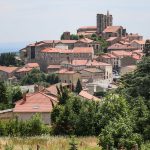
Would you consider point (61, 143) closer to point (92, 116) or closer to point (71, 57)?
point (92, 116)

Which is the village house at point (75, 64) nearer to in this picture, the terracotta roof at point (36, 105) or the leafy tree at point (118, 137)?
the terracotta roof at point (36, 105)

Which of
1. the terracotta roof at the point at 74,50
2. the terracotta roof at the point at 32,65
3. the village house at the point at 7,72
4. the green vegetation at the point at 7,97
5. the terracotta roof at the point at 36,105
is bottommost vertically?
the village house at the point at 7,72

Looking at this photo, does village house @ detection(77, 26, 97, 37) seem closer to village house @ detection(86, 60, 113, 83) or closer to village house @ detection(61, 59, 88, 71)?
village house @ detection(61, 59, 88, 71)

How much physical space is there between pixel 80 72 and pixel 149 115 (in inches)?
2754

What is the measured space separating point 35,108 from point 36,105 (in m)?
0.52

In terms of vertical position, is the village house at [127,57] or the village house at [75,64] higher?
the village house at [127,57]

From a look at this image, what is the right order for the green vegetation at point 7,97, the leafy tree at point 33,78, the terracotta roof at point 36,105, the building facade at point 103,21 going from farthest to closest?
the building facade at point 103,21 < the leafy tree at point 33,78 < the green vegetation at point 7,97 < the terracotta roof at point 36,105

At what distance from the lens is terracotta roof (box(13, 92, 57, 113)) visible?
42094mm

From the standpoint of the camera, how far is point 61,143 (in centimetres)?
2175

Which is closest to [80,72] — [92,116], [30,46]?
[30,46]

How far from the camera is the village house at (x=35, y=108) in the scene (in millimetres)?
41500

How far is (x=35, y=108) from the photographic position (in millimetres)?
42188

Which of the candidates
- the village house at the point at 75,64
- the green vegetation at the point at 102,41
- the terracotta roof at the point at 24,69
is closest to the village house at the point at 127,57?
the village house at the point at 75,64

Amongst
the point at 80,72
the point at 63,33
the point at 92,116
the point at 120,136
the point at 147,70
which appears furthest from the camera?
the point at 63,33
